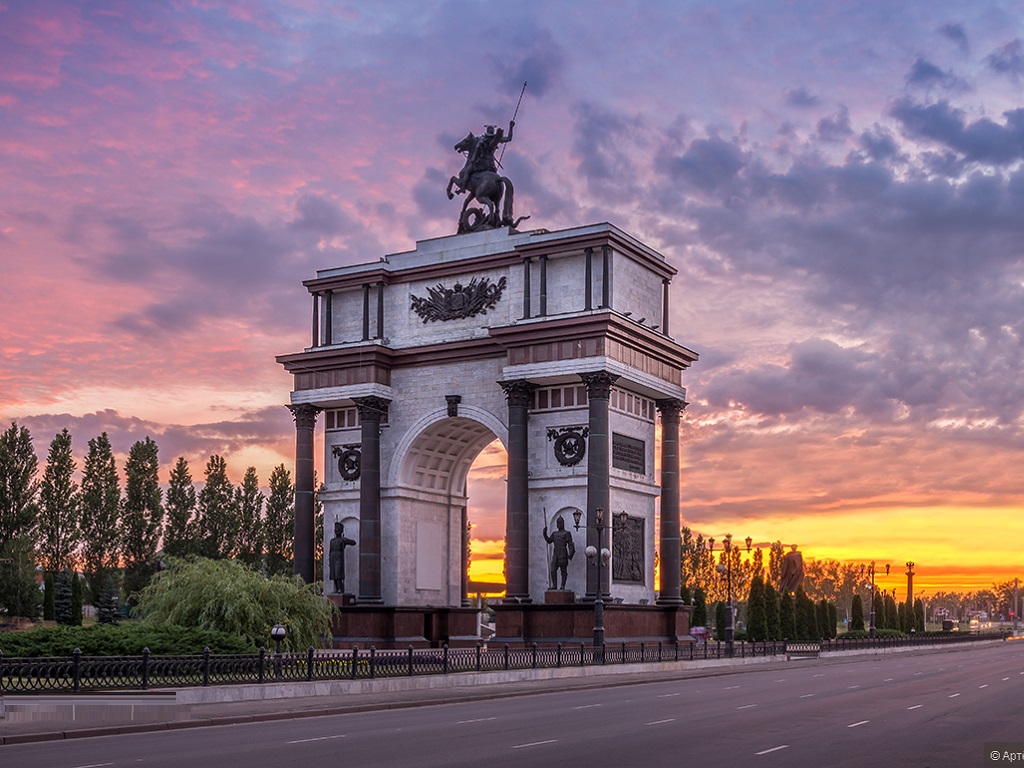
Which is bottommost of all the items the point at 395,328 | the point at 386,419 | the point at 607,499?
the point at 607,499

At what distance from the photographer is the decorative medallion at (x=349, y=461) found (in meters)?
65.6

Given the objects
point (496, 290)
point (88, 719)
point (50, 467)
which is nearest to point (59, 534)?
point (50, 467)

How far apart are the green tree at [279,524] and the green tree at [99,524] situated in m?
13.1

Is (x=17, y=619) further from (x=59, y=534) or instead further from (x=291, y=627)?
(x=291, y=627)

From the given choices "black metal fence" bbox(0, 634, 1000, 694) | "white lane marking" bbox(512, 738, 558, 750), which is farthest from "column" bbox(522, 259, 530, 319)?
"white lane marking" bbox(512, 738, 558, 750)

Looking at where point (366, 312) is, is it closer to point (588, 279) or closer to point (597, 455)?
point (588, 279)

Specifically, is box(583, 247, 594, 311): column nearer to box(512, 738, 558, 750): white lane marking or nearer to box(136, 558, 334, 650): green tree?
box(136, 558, 334, 650): green tree

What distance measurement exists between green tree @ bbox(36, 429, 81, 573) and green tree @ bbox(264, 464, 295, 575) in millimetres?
16450

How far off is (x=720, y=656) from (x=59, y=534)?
51.8 meters

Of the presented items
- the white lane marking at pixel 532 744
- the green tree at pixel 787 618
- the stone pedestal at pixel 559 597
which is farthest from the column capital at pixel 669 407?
the white lane marking at pixel 532 744

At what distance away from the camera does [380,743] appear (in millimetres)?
22672

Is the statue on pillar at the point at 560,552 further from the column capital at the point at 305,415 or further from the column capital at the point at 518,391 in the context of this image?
the column capital at the point at 305,415

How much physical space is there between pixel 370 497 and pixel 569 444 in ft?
34.4

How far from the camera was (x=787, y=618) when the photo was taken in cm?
9525
